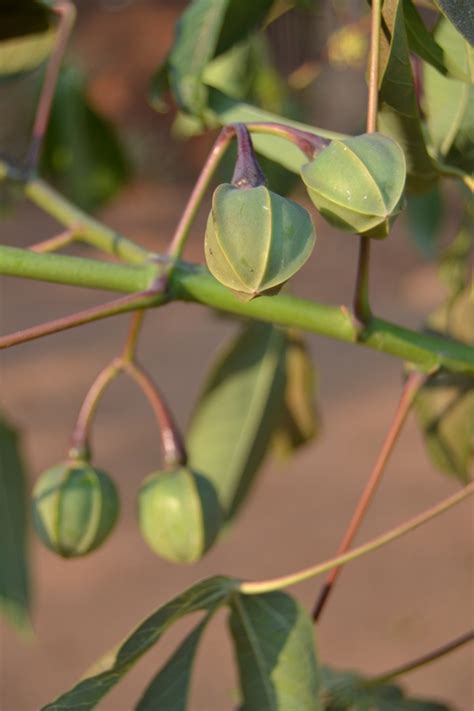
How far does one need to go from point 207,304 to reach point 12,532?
2.02 ft

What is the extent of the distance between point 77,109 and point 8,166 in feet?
2.19

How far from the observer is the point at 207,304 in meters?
0.67

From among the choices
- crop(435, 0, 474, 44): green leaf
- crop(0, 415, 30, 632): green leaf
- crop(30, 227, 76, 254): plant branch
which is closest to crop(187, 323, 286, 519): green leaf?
crop(0, 415, 30, 632): green leaf

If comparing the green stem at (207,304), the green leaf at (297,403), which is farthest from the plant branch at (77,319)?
the green leaf at (297,403)

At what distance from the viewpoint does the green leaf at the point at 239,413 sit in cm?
117

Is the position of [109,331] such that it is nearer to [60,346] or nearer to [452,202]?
[60,346]

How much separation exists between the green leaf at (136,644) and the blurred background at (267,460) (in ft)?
1.57

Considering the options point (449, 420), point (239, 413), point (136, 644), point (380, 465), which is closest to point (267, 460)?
point (239, 413)

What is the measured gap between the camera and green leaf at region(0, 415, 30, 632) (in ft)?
3.80

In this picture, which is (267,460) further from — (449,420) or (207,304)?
(207,304)

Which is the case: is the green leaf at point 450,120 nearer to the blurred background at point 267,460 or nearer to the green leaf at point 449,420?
the green leaf at point 449,420

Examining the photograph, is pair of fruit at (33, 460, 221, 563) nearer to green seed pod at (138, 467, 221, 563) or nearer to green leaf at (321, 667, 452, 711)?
green seed pod at (138, 467, 221, 563)

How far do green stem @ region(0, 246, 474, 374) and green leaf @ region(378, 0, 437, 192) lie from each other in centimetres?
10

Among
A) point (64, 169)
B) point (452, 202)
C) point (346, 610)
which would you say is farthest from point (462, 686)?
point (452, 202)
